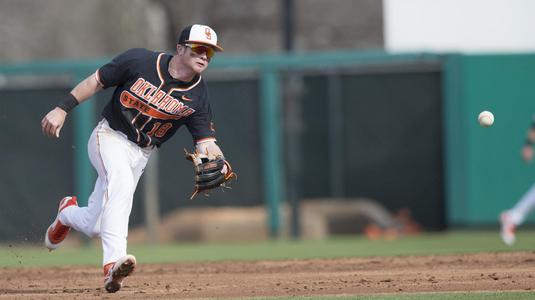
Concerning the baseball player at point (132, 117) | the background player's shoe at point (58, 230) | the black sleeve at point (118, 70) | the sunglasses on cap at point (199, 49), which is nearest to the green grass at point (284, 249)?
the background player's shoe at point (58, 230)

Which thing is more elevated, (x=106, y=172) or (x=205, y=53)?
(x=205, y=53)

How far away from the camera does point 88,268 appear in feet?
31.4

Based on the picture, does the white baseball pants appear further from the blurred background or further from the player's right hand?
the blurred background

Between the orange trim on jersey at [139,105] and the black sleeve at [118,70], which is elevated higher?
the black sleeve at [118,70]

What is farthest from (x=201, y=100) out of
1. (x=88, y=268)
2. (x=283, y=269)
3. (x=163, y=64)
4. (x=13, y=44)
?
(x=13, y=44)

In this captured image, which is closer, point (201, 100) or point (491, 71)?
point (201, 100)

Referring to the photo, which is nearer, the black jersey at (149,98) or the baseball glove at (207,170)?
the black jersey at (149,98)

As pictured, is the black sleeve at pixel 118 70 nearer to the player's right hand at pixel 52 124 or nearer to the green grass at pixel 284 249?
the player's right hand at pixel 52 124

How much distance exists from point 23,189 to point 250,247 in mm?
3140

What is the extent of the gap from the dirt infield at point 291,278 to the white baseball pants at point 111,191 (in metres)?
0.39

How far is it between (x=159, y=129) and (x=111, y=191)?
1.96 ft

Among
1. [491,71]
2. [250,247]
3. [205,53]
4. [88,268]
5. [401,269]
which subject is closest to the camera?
[205,53]

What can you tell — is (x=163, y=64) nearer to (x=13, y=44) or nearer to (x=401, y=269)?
(x=401, y=269)

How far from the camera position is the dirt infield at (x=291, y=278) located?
7.29 metres
